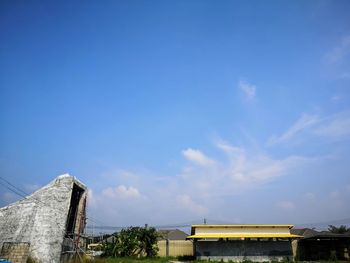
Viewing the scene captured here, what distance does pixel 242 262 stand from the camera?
98.8 feet

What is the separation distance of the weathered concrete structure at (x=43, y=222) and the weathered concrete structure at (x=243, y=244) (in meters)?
13.4

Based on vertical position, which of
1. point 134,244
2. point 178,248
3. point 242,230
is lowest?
point 178,248

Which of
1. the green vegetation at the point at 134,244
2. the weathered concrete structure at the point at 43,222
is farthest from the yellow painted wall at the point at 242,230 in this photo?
the weathered concrete structure at the point at 43,222

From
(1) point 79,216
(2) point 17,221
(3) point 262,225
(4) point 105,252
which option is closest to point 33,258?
(2) point 17,221

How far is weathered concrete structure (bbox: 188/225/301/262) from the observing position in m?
31.4

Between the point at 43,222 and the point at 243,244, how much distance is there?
1956 centimetres

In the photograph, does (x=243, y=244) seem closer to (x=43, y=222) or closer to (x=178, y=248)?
(x=178, y=248)

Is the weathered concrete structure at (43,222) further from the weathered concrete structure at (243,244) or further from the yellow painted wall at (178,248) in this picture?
the yellow painted wall at (178,248)

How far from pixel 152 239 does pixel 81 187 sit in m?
13.7

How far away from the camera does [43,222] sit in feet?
74.1

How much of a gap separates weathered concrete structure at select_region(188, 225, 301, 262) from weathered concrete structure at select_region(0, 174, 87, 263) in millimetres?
13350

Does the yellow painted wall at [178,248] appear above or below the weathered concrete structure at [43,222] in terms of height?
below

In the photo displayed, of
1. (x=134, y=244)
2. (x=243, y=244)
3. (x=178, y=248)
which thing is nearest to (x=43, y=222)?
(x=134, y=244)

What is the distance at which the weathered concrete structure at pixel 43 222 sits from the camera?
21844mm
